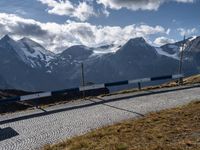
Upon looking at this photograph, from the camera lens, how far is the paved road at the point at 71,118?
16.7m

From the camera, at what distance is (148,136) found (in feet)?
45.4

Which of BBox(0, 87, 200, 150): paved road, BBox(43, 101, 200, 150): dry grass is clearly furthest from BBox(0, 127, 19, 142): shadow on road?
BBox(43, 101, 200, 150): dry grass

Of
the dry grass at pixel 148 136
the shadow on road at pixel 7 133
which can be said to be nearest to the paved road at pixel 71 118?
the shadow on road at pixel 7 133

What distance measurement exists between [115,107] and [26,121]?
18.6 feet

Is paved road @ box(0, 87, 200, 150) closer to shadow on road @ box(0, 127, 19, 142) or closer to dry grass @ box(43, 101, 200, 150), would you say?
shadow on road @ box(0, 127, 19, 142)

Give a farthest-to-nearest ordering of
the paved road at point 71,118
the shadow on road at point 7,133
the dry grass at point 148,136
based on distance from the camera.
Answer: the shadow on road at point 7,133
the paved road at point 71,118
the dry grass at point 148,136

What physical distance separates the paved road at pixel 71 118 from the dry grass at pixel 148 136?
179cm

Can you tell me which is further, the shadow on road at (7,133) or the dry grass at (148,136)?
the shadow on road at (7,133)

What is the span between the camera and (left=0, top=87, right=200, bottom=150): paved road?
1667 centimetres

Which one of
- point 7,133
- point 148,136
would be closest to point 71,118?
point 7,133

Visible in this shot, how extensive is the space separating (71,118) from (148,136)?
8.03m

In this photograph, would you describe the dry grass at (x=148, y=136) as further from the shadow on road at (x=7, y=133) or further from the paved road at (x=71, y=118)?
the shadow on road at (x=7, y=133)

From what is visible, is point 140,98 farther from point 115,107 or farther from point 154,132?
point 154,132

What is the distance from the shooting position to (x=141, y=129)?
15469mm
